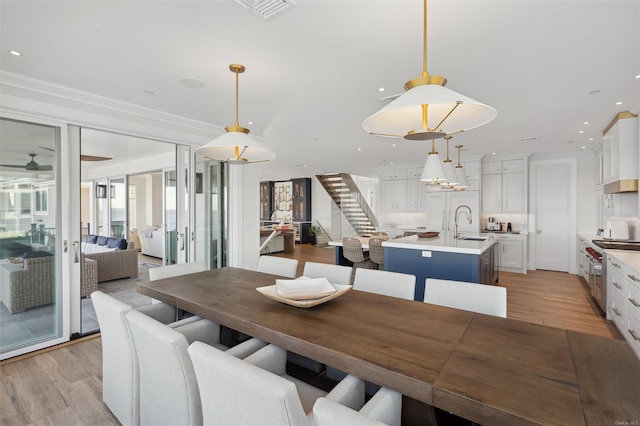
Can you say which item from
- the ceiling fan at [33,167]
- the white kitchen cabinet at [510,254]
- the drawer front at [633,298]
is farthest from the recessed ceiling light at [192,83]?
the white kitchen cabinet at [510,254]

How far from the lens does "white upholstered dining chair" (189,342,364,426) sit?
94 cm

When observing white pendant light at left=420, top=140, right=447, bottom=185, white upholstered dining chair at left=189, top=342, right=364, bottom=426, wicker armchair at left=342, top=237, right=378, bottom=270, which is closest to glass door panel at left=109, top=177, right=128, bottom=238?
wicker armchair at left=342, top=237, right=378, bottom=270

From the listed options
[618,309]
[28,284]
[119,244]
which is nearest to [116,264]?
[119,244]

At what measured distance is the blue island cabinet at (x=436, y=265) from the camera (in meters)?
3.58

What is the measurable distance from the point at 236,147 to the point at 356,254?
10.8 feet

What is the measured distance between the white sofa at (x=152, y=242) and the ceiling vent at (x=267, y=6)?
6975 mm

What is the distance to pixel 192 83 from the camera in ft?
9.63

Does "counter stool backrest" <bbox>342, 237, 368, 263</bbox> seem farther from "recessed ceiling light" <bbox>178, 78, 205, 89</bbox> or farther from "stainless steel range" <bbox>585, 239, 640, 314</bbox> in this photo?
"recessed ceiling light" <bbox>178, 78, 205, 89</bbox>

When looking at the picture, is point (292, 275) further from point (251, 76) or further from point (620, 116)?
point (620, 116)

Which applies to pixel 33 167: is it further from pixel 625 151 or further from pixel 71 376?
pixel 625 151

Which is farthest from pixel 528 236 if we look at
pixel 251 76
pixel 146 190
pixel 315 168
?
pixel 146 190

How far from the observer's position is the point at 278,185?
13086 mm

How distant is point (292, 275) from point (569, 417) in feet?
7.44

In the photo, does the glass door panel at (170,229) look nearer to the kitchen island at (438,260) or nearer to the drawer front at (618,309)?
the kitchen island at (438,260)
